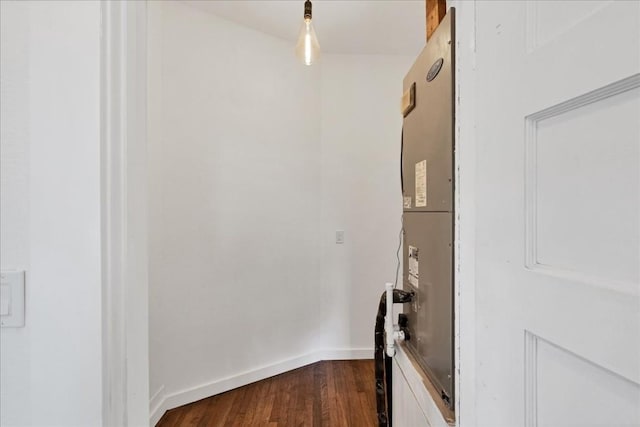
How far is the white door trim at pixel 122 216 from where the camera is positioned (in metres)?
0.55

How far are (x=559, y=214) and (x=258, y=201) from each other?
6.84ft

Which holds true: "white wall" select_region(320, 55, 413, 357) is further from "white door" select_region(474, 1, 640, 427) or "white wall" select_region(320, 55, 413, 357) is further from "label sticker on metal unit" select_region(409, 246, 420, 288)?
"white door" select_region(474, 1, 640, 427)

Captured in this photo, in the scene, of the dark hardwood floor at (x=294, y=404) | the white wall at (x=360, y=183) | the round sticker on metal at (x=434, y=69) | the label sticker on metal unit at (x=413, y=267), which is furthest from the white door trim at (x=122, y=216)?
the white wall at (x=360, y=183)

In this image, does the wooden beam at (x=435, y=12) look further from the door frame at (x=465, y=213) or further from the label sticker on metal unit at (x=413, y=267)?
the label sticker on metal unit at (x=413, y=267)

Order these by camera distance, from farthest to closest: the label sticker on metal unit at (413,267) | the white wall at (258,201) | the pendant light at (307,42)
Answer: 1. the white wall at (258,201)
2. the pendant light at (307,42)
3. the label sticker on metal unit at (413,267)

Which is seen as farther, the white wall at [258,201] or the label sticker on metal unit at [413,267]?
the white wall at [258,201]

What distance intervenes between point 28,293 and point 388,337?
1.11 m

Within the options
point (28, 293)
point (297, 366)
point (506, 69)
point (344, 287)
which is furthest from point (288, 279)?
point (506, 69)

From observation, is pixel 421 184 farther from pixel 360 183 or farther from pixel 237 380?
pixel 237 380

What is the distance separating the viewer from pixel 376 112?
8.87 ft

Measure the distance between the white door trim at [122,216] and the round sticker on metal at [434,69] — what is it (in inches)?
31.2

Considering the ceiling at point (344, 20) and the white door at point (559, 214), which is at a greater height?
the ceiling at point (344, 20)

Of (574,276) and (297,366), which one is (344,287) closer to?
(297,366)

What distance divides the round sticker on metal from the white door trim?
31.2 inches
